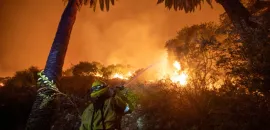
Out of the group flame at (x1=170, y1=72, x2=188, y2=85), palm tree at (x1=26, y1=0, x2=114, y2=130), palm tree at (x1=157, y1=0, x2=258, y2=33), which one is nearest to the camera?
palm tree at (x1=157, y1=0, x2=258, y2=33)

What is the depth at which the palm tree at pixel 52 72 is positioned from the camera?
10.1 metres

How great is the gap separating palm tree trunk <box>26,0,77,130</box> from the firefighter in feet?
13.5

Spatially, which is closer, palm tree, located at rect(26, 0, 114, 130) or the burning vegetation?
the burning vegetation

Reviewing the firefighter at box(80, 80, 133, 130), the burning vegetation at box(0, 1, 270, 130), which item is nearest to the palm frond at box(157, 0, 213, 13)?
the burning vegetation at box(0, 1, 270, 130)

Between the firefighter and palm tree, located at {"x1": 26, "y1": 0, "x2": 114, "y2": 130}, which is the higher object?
palm tree, located at {"x1": 26, "y1": 0, "x2": 114, "y2": 130}

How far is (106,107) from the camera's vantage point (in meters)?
5.05

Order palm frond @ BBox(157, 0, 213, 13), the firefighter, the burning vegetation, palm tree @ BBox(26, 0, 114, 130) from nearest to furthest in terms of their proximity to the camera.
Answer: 1. the firefighter
2. the burning vegetation
3. palm tree @ BBox(26, 0, 114, 130)
4. palm frond @ BBox(157, 0, 213, 13)

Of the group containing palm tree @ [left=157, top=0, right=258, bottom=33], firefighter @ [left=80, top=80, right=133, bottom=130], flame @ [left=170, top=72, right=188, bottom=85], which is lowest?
firefighter @ [left=80, top=80, right=133, bottom=130]

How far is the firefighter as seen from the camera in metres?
4.98

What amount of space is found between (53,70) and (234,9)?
8537mm

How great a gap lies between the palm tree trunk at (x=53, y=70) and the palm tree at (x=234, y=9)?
5.84 m

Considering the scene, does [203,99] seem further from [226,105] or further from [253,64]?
[253,64]

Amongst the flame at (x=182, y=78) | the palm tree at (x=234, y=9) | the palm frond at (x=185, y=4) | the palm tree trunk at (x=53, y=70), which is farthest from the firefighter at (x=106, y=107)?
the palm frond at (x=185, y=4)

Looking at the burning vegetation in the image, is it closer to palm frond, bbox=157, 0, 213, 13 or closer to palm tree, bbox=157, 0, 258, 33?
palm tree, bbox=157, 0, 258, 33
